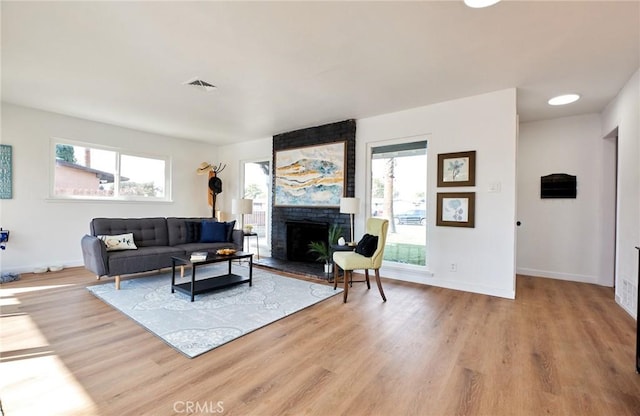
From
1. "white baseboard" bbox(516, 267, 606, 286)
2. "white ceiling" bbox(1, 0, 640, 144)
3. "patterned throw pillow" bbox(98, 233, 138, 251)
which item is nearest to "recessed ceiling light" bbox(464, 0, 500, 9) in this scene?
"white ceiling" bbox(1, 0, 640, 144)

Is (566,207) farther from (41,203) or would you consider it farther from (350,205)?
(41,203)

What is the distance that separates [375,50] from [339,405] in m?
2.71

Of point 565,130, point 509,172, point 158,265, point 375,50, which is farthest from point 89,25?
point 565,130

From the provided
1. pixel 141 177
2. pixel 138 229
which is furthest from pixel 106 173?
pixel 138 229

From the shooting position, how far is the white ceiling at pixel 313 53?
6.82 ft

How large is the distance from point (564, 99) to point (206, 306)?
196 inches

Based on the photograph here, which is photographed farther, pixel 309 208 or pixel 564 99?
pixel 309 208

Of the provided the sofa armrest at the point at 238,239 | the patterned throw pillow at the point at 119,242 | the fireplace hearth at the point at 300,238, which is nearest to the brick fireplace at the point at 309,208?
the fireplace hearth at the point at 300,238

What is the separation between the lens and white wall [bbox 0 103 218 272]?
14.0ft

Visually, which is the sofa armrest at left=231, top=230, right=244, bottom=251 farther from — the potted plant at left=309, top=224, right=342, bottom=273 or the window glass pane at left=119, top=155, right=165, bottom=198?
the window glass pane at left=119, top=155, right=165, bottom=198

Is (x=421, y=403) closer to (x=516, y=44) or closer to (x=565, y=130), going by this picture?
(x=516, y=44)

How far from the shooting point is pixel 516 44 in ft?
8.04

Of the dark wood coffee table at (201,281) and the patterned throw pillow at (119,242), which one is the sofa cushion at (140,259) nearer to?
the patterned throw pillow at (119,242)

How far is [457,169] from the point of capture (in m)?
3.84
